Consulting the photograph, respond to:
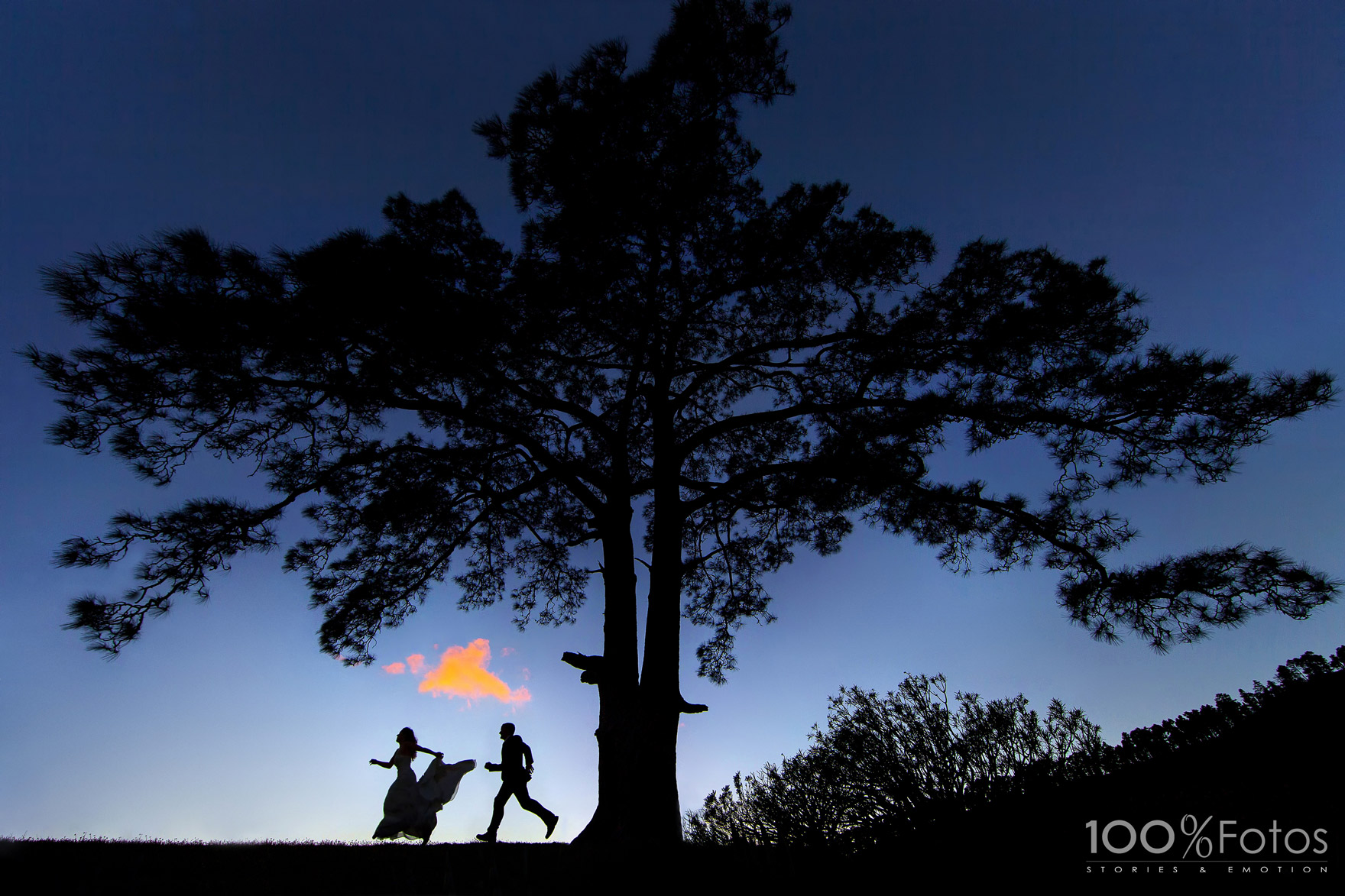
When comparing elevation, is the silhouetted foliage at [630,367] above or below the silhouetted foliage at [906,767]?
above

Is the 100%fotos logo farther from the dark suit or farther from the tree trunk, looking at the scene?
the dark suit

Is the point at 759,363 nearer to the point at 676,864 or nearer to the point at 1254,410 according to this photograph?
the point at 1254,410

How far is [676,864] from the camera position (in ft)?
14.1

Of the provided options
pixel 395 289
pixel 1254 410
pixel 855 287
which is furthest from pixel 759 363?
pixel 1254 410

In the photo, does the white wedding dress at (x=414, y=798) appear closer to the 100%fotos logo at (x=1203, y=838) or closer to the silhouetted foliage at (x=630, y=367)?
the silhouetted foliage at (x=630, y=367)

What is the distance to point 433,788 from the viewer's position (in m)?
6.00

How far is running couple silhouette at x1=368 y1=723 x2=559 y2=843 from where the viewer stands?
18.2 feet

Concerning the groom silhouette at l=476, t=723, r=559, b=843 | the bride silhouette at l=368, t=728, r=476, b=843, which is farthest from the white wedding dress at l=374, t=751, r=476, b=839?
the groom silhouette at l=476, t=723, r=559, b=843

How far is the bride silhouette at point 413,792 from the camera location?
19.0 ft

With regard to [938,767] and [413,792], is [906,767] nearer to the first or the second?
[938,767]

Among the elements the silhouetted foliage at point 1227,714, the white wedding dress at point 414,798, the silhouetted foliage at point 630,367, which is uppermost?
the silhouetted foliage at point 630,367

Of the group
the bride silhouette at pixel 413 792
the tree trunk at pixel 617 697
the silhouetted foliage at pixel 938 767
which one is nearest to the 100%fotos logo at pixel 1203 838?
the silhouetted foliage at pixel 938 767

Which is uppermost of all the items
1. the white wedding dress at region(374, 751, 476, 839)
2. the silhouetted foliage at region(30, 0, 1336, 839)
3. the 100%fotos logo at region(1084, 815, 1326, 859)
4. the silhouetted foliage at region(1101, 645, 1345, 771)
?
the silhouetted foliage at region(30, 0, 1336, 839)

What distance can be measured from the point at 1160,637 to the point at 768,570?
3.98m
